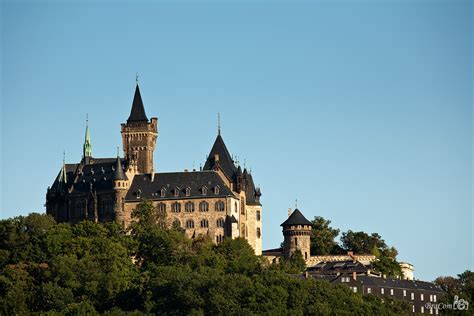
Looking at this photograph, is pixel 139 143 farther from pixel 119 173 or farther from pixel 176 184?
pixel 176 184

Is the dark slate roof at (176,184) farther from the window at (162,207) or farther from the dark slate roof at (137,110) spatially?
the dark slate roof at (137,110)

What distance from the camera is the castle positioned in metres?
170

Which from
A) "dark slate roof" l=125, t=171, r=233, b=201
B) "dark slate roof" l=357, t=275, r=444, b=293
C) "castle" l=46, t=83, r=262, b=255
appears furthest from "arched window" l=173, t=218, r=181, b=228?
"dark slate roof" l=357, t=275, r=444, b=293

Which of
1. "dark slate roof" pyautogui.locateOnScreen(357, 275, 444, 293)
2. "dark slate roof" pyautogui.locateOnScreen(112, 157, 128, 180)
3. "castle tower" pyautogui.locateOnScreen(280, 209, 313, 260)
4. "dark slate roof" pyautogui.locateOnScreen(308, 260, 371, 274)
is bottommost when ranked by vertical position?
"dark slate roof" pyautogui.locateOnScreen(357, 275, 444, 293)

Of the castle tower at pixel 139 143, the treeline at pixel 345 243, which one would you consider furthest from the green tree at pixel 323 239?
the castle tower at pixel 139 143

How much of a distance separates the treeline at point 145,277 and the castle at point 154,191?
2.22 metres

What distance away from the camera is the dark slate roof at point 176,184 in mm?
171125

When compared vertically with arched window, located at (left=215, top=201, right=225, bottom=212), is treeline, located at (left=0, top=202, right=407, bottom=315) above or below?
below

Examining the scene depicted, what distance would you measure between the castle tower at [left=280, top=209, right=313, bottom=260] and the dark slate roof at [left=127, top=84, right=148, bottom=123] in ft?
56.5

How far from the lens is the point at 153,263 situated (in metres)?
165

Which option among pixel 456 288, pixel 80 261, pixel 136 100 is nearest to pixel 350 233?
pixel 456 288

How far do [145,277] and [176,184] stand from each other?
645 inches

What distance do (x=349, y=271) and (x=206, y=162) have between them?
17.7m

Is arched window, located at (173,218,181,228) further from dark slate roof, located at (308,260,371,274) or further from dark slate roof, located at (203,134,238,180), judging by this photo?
dark slate roof, located at (308,260,371,274)
